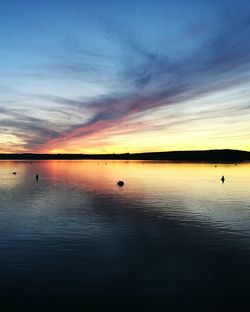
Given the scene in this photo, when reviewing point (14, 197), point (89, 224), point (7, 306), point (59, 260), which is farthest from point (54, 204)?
point (7, 306)

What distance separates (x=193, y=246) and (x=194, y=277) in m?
7.49

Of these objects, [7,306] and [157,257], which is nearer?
[7,306]

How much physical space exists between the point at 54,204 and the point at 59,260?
27774 millimetres

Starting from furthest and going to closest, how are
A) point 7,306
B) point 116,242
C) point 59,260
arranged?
point 116,242
point 59,260
point 7,306

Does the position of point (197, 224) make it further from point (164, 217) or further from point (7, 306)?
point (7, 306)

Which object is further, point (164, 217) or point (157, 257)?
point (164, 217)

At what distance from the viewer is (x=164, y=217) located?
41.2 metres

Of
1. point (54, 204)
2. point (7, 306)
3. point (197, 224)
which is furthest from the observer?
point (54, 204)

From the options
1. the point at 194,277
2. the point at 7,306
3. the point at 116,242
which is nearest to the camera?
the point at 7,306

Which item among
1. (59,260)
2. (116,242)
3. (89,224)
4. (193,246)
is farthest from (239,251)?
(89,224)

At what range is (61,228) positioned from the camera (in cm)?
3466

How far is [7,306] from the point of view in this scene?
17.0 metres

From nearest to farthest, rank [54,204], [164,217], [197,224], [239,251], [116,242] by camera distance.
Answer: [239,251] < [116,242] < [197,224] < [164,217] < [54,204]

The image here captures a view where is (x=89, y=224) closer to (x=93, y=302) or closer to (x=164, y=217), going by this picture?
(x=164, y=217)
